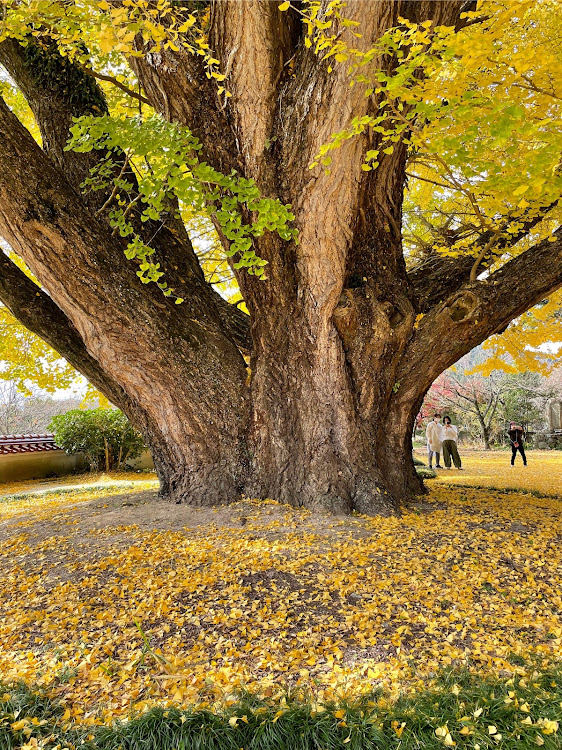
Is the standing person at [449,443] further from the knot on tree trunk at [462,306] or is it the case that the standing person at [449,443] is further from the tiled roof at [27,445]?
the tiled roof at [27,445]

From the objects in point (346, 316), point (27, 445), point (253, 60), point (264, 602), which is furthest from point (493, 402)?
point (264, 602)

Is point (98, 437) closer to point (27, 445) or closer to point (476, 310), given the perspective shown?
point (27, 445)

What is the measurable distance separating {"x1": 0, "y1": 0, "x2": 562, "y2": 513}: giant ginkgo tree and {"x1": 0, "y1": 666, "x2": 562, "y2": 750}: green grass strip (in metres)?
2.19

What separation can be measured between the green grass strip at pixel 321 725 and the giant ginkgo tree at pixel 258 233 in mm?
2195

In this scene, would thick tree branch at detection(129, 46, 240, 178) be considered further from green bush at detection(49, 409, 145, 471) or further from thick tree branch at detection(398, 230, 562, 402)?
green bush at detection(49, 409, 145, 471)

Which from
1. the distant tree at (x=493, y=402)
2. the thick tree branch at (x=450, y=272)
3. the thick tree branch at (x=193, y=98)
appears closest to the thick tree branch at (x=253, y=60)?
the thick tree branch at (x=193, y=98)

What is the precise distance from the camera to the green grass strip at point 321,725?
1561mm

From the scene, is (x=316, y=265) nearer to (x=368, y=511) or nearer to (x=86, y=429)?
(x=368, y=511)

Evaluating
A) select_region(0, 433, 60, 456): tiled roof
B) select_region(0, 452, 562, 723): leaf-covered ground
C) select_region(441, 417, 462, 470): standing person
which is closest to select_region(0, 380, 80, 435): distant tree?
select_region(0, 433, 60, 456): tiled roof

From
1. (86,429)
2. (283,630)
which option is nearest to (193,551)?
(283,630)

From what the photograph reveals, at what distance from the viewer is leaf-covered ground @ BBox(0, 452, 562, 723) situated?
6.30 ft

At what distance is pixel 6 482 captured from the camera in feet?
34.0

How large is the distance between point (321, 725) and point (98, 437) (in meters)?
10.5

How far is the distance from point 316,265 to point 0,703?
3292 mm
